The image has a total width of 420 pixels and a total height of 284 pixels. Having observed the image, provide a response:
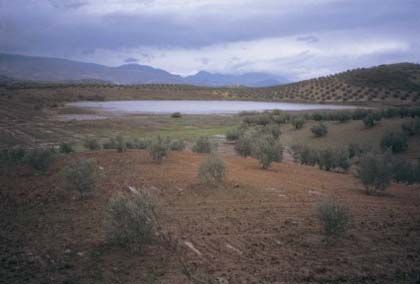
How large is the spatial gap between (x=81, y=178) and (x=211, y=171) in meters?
4.63

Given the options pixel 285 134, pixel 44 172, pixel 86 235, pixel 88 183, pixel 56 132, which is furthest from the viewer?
pixel 285 134

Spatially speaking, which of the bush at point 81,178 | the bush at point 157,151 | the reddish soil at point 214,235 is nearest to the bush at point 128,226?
the reddish soil at point 214,235

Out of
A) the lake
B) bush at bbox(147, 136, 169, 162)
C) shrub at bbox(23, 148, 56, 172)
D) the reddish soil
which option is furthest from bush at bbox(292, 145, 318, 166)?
the lake

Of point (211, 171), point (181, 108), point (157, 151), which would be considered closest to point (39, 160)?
point (157, 151)

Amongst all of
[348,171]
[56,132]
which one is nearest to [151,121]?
[56,132]

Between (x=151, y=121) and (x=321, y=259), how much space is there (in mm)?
43768

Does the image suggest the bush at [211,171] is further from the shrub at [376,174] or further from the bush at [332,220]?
the bush at [332,220]

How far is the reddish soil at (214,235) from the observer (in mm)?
8664

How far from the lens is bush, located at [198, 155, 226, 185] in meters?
16.2

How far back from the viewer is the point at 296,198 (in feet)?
48.9

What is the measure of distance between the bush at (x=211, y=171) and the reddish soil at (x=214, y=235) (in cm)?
39

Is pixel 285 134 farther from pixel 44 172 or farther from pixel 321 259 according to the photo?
pixel 321 259

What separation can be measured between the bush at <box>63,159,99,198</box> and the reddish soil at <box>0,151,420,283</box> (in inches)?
13.9

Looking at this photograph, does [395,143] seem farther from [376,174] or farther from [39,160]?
[39,160]
